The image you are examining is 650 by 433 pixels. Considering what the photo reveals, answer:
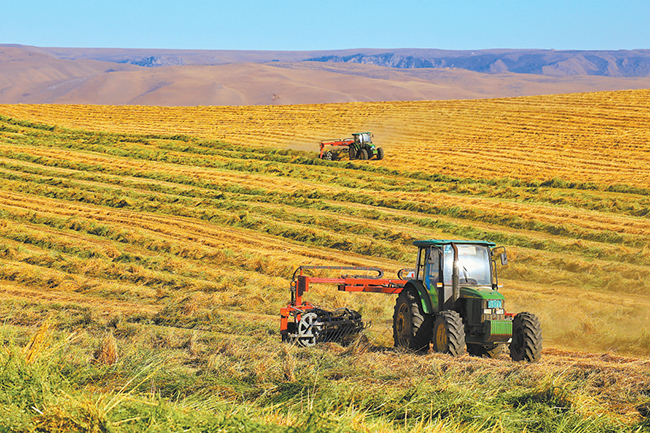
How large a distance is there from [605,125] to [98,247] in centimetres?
2529

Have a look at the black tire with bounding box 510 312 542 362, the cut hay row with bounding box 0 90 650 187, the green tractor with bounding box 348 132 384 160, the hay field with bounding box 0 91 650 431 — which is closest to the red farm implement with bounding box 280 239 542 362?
the black tire with bounding box 510 312 542 362

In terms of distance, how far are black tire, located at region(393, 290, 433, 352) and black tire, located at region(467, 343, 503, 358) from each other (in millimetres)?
741

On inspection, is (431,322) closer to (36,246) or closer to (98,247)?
(98,247)

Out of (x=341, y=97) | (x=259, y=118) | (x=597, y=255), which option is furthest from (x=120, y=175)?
(x=341, y=97)

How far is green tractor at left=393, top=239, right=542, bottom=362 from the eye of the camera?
7832mm

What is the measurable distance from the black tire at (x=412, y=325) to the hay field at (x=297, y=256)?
2.03 ft

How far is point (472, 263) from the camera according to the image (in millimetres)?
8617

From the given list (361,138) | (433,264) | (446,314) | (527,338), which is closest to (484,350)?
(527,338)

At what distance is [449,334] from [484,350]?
1.38 metres

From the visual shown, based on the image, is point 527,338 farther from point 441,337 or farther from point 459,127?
point 459,127

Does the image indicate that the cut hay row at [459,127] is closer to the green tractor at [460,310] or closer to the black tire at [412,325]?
the green tractor at [460,310]

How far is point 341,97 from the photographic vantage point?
199625 millimetres

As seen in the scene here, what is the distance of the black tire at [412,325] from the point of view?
8500mm

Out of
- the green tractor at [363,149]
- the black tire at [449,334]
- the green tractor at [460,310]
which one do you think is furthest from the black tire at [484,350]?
the green tractor at [363,149]
